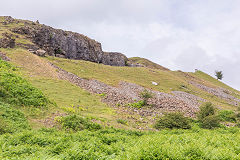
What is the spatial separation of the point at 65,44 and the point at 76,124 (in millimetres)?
62821

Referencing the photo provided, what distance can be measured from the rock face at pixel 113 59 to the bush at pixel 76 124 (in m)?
74.2

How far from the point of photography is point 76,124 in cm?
1569

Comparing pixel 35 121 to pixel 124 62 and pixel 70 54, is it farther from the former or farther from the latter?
pixel 124 62

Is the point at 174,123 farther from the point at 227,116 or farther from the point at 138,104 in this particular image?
the point at 227,116

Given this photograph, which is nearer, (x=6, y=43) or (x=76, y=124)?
(x=76, y=124)

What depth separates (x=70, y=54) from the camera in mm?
74188

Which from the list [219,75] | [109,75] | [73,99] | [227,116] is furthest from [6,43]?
[219,75]

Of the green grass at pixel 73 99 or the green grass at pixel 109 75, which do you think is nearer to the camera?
the green grass at pixel 73 99

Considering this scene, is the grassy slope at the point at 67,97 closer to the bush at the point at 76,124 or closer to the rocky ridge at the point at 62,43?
the bush at the point at 76,124

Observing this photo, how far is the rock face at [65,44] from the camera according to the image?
64.4 meters

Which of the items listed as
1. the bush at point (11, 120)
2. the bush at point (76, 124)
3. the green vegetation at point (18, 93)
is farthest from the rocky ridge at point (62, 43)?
the bush at point (76, 124)

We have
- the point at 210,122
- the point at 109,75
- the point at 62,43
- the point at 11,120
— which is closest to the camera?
the point at 11,120

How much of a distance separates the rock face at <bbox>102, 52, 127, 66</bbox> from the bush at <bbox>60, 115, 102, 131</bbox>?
243 feet

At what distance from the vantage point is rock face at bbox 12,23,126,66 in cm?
6438
